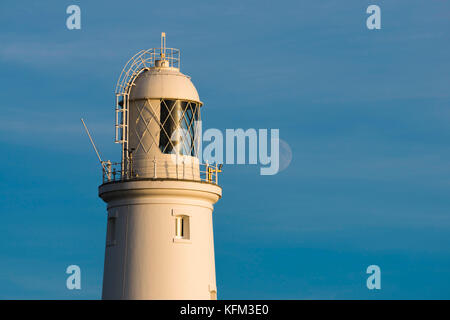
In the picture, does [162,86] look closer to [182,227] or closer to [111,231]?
[182,227]

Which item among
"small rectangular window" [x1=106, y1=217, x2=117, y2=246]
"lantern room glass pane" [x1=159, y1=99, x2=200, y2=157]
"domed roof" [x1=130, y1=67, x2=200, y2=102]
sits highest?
"domed roof" [x1=130, y1=67, x2=200, y2=102]

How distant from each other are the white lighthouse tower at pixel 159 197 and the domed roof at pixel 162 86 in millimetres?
43

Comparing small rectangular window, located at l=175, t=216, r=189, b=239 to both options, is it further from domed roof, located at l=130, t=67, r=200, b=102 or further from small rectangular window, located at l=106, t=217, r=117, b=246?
domed roof, located at l=130, t=67, r=200, b=102

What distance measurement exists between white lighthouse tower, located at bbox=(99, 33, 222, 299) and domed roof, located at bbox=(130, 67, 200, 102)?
0.14 ft

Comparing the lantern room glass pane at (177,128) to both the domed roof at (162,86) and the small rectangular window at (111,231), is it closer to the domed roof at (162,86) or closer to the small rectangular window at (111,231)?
the domed roof at (162,86)

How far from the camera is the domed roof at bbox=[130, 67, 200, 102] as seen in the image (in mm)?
57506

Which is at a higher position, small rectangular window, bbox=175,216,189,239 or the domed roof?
the domed roof

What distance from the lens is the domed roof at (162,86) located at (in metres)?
57.5

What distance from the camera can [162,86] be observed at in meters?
57.6

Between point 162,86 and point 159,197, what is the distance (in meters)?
4.88

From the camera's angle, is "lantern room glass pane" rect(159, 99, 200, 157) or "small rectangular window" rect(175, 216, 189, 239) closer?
"small rectangular window" rect(175, 216, 189, 239)

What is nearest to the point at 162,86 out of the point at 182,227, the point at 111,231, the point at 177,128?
the point at 177,128
